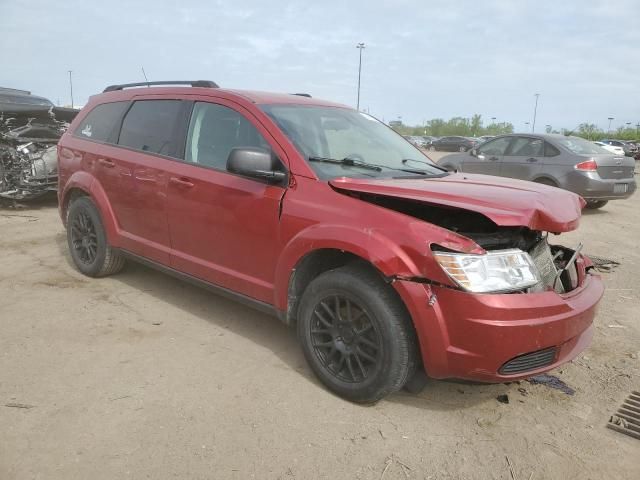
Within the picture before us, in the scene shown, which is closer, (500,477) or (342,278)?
(500,477)

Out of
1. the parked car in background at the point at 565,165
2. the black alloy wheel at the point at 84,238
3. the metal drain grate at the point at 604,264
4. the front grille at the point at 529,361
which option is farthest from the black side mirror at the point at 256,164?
the parked car in background at the point at 565,165

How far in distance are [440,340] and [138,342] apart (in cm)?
217

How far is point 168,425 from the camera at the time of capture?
8.81 feet

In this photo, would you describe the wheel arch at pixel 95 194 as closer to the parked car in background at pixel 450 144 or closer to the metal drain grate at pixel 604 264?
the metal drain grate at pixel 604 264

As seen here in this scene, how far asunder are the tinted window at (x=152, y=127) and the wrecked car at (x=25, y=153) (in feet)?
15.4

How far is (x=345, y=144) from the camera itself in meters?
3.62

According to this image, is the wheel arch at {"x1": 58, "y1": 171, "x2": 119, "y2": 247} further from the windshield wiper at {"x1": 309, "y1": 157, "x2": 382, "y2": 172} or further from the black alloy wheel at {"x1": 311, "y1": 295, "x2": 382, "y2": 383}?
the black alloy wheel at {"x1": 311, "y1": 295, "x2": 382, "y2": 383}

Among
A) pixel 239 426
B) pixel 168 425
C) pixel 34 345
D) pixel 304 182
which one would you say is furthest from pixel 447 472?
pixel 34 345

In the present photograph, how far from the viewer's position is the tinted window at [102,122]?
467cm

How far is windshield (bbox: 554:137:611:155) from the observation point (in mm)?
9477

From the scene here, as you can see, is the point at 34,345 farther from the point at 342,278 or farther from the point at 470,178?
the point at 470,178

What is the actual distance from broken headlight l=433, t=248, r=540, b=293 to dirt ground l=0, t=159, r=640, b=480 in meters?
0.81

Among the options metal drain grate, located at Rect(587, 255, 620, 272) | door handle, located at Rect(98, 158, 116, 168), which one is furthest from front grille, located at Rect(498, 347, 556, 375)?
metal drain grate, located at Rect(587, 255, 620, 272)

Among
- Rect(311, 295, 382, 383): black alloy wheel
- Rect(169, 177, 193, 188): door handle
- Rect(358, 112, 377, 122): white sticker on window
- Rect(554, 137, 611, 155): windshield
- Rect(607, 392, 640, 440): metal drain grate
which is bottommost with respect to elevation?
Rect(607, 392, 640, 440): metal drain grate
